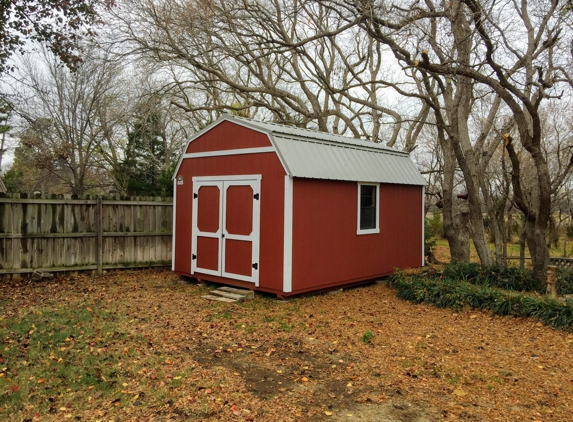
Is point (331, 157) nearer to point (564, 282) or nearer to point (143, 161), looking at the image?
point (564, 282)

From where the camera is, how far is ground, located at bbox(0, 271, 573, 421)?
386 centimetres

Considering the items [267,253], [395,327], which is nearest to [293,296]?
[267,253]

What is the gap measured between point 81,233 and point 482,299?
827cm

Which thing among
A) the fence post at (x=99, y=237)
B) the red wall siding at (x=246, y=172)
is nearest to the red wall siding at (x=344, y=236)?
the red wall siding at (x=246, y=172)

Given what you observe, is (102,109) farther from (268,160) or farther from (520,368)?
(520,368)

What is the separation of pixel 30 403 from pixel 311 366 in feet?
8.77

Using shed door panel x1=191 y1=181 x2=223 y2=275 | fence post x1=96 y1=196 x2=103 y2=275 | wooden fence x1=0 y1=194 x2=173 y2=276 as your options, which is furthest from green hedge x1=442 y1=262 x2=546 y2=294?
fence post x1=96 y1=196 x2=103 y2=275

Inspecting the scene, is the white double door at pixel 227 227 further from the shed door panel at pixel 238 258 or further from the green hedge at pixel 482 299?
the green hedge at pixel 482 299

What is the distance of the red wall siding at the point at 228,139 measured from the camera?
28.0 ft

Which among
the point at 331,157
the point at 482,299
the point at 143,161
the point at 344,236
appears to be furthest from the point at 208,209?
the point at 143,161

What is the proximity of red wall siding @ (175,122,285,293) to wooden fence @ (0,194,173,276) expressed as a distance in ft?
4.91

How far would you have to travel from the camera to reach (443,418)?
3.66 m

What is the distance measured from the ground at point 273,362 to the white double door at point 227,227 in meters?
1.01

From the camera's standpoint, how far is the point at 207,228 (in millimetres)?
9406
